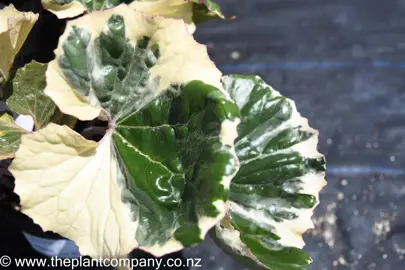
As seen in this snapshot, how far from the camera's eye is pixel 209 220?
1.53ft

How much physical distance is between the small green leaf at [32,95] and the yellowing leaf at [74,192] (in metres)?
0.10

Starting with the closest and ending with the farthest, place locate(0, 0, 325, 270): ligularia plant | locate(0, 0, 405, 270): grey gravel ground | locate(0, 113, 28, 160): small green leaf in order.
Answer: locate(0, 0, 325, 270): ligularia plant → locate(0, 113, 28, 160): small green leaf → locate(0, 0, 405, 270): grey gravel ground

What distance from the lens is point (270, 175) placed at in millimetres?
658

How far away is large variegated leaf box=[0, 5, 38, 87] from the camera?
0.53 m

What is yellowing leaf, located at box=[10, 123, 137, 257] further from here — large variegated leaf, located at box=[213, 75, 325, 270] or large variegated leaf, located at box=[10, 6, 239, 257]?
large variegated leaf, located at box=[213, 75, 325, 270]

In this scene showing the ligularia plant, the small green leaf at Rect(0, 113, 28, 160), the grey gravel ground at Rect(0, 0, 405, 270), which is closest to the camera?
the ligularia plant

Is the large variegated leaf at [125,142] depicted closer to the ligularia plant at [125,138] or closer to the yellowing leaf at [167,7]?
the ligularia plant at [125,138]

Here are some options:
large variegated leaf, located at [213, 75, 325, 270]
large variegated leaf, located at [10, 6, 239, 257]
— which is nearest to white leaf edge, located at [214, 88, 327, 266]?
large variegated leaf, located at [213, 75, 325, 270]

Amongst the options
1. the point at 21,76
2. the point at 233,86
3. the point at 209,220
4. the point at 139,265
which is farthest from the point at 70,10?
the point at 139,265

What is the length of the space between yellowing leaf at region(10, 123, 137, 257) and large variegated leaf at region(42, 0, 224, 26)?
188 millimetres

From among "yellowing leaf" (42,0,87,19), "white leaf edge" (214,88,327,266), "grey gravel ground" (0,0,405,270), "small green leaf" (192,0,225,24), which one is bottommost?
"grey gravel ground" (0,0,405,270)

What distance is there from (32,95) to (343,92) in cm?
96

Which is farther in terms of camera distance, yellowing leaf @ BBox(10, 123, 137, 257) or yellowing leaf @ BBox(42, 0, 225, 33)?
yellowing leaf @ BBox(42, 0, 225, 33)

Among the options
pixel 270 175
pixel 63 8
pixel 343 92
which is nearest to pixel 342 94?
pixel 343 92
